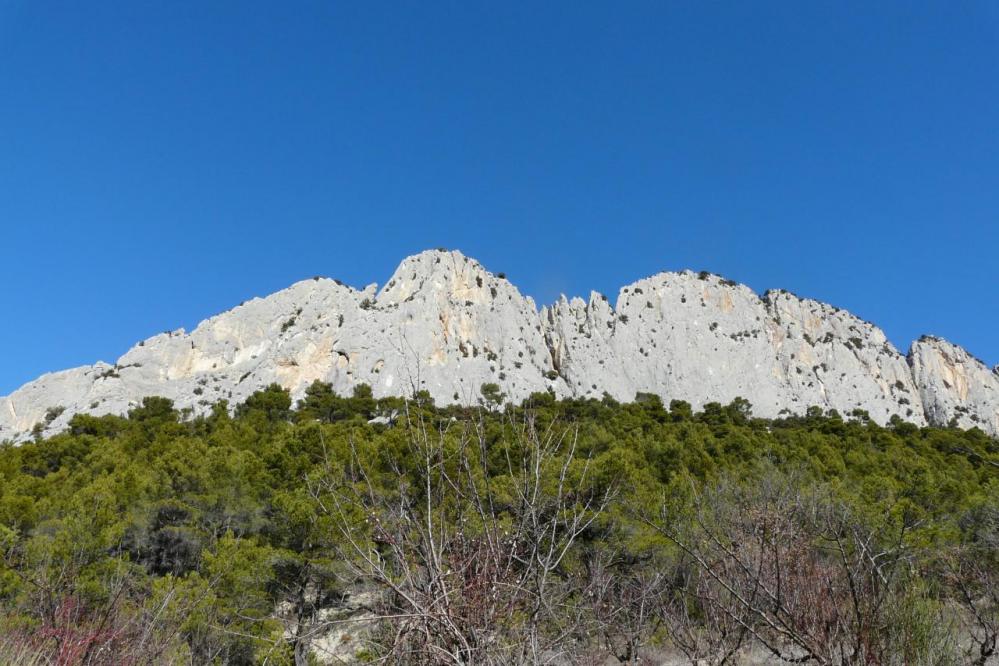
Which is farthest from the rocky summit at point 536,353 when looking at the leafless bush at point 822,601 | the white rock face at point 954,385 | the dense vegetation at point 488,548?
the leafless bush at point 822,601

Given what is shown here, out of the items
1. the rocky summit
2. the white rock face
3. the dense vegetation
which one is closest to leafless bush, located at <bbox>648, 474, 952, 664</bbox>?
the dense vegetation

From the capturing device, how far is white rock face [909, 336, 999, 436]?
63.0 meters

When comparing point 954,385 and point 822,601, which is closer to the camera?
point 822,601

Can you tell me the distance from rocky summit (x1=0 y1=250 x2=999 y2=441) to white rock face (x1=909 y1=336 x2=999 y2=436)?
0.18 m

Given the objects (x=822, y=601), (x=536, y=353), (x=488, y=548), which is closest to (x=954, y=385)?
(x=536, y=353)

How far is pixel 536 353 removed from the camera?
193 ft

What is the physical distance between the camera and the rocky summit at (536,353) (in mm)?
48656

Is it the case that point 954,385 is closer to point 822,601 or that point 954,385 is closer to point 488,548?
point 822,601

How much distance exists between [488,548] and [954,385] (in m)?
83.3

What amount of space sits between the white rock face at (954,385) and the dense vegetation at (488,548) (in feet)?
121

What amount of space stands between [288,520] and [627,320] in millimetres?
51064

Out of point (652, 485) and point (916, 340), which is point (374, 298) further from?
point (916, 340)

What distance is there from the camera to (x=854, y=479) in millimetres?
Answer: 24484

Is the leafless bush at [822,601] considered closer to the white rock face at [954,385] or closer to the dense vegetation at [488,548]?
the dense vegetation at [488,548]
